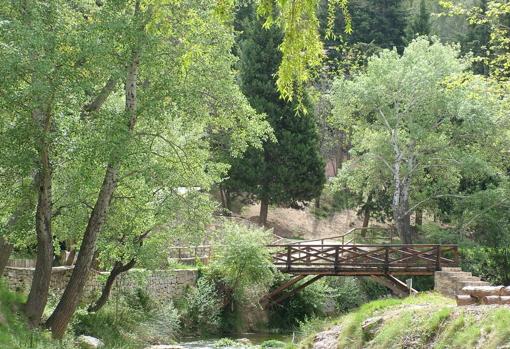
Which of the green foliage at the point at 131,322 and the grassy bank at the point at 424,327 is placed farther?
the green foliage at the point at 131,322

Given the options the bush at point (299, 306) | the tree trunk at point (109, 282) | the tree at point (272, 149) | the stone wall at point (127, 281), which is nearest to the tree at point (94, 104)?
the stone wall at point (127, 281)

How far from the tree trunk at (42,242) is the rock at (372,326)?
20.1 ft

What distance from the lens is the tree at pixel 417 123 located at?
27922mm

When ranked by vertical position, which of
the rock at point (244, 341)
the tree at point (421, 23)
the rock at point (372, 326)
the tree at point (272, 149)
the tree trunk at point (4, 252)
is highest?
the tree at point (421, 23)

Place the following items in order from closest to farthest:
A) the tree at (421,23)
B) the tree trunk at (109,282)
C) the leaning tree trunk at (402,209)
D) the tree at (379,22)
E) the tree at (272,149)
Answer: the tree trunk at (109,282) → the leaning tree trunk at (402,209) → the tree at (272,149) → the tree at (421,23) → the tree at (379,22)

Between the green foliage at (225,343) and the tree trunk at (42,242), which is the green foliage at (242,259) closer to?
the green foliage at (225,343)

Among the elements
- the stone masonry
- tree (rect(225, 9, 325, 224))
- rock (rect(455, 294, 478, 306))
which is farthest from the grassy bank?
tree (rect(225, 9, 325, 224))

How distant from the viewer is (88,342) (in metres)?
14.5

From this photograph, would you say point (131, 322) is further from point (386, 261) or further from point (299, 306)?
point (386, 261)

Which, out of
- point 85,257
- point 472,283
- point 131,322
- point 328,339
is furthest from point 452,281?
point 85,257

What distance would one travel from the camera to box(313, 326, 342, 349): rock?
11.5 metres

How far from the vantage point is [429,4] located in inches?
2351

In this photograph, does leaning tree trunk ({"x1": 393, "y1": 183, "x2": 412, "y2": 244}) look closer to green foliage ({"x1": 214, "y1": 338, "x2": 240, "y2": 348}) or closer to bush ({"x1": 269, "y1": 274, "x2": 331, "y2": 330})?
bush ({"x1": 269, "y1": 274, "x2": 331, "y2": 330})

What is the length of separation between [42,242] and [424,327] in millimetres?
7299
